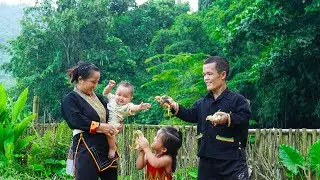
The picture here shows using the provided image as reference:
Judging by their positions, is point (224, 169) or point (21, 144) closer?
point (224, 169)

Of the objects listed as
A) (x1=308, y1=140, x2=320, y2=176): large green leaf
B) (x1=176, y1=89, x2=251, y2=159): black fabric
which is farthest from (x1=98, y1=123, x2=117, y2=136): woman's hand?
(x1=308, y1=140, x2=320, y2=176): large green leaf

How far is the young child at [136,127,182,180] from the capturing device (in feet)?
13.6

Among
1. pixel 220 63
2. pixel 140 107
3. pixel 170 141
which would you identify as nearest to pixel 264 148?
pixel 170 141

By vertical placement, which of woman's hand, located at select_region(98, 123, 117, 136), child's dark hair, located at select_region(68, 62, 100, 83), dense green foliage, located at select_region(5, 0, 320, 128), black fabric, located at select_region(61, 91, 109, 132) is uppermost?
dense green foliage, located at select_region(5, 0, 320, 128)

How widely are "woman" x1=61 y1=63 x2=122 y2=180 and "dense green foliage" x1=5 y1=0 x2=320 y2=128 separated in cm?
913

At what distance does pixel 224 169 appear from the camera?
148 inches

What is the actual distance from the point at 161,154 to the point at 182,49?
17862 millimetres

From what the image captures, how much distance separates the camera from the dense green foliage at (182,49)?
13023 millimetres

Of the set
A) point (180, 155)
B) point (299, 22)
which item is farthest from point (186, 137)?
point (299, 22)

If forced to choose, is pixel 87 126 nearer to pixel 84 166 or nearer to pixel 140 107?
pixel 84 166

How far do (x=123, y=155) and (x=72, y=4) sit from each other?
20.6 meters

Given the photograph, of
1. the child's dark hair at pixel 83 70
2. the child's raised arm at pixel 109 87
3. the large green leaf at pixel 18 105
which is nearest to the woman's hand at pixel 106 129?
the child's dark hair at pixel 83 70

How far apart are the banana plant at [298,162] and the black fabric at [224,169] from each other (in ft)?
6.72

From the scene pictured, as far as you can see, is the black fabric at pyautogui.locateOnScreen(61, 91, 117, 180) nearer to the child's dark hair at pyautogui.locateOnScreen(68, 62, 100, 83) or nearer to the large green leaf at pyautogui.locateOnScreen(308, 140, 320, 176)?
the child's dark hair at pyautogui.locateOnScreen(68, 62, 100, 83)
